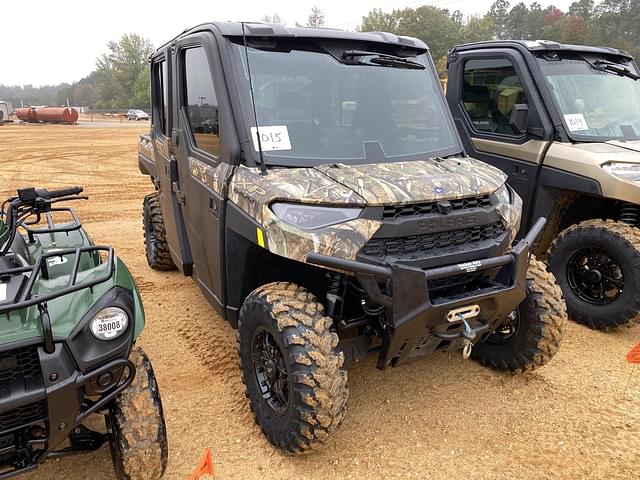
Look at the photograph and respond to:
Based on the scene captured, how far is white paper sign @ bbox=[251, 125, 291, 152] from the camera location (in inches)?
119

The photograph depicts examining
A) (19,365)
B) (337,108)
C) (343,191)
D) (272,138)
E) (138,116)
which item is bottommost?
(138,116)

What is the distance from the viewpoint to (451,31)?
2343 inches

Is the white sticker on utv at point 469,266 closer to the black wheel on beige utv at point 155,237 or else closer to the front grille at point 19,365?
the front grille at point 19,365

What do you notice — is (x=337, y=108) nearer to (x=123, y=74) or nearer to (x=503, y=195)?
(x=503, y=195)

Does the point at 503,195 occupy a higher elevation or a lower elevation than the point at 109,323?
higher

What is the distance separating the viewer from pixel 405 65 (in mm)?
3570

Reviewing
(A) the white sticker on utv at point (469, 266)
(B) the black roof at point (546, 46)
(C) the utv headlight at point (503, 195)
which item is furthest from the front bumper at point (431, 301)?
(B) the black roof at point (546, 46)

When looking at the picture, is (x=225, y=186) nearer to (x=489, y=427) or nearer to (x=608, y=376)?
(x=489, y=427)

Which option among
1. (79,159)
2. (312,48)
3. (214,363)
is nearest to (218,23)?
(312,48)

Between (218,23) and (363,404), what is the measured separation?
2579 millimetres

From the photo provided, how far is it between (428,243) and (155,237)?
3.67 m

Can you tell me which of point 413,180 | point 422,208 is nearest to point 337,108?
point 413,180

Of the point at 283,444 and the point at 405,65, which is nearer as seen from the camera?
the point at 283,444

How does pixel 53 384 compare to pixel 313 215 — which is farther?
pixel 313 215
